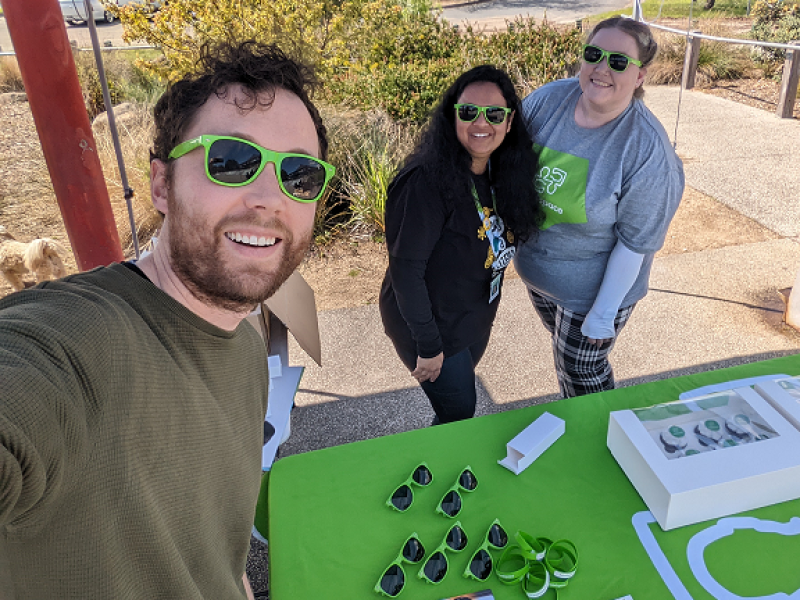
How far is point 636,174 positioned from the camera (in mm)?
1911

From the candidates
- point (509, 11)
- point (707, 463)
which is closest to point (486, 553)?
point (707, 463)

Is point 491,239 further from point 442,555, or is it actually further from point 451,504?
point 442,555

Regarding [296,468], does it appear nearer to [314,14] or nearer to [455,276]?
[455,276]

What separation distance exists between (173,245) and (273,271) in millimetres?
194

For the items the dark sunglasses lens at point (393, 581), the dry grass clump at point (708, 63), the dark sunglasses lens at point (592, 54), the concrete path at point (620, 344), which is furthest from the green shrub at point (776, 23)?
the dark sunglasses lens at point (393, 581)

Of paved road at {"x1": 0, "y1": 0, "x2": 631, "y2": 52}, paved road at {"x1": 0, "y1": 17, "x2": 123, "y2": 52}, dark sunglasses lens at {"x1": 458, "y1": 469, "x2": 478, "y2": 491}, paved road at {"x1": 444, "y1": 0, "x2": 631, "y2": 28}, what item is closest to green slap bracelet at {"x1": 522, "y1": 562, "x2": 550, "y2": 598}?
dark sunglasses lens at {"x1": 458, "y1": 469, "x2": 478, "y2": 491}

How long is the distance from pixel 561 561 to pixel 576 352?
1.11 meters

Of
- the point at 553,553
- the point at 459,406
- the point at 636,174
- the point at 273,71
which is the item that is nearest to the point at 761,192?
the point at 636,174

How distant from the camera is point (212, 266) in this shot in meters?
1.05

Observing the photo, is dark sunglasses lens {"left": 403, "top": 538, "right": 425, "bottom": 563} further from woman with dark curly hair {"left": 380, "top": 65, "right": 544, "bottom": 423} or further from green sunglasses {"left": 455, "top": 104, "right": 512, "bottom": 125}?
green sunglasses {"left": 455, "top": 104, "right": 512, "bottom": 125}

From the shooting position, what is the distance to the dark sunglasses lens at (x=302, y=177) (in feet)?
3.71

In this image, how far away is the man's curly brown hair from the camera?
115 centimetres

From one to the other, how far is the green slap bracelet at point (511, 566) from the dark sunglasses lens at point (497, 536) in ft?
0.08

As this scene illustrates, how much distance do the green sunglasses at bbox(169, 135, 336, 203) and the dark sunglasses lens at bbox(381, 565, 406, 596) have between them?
94cm
